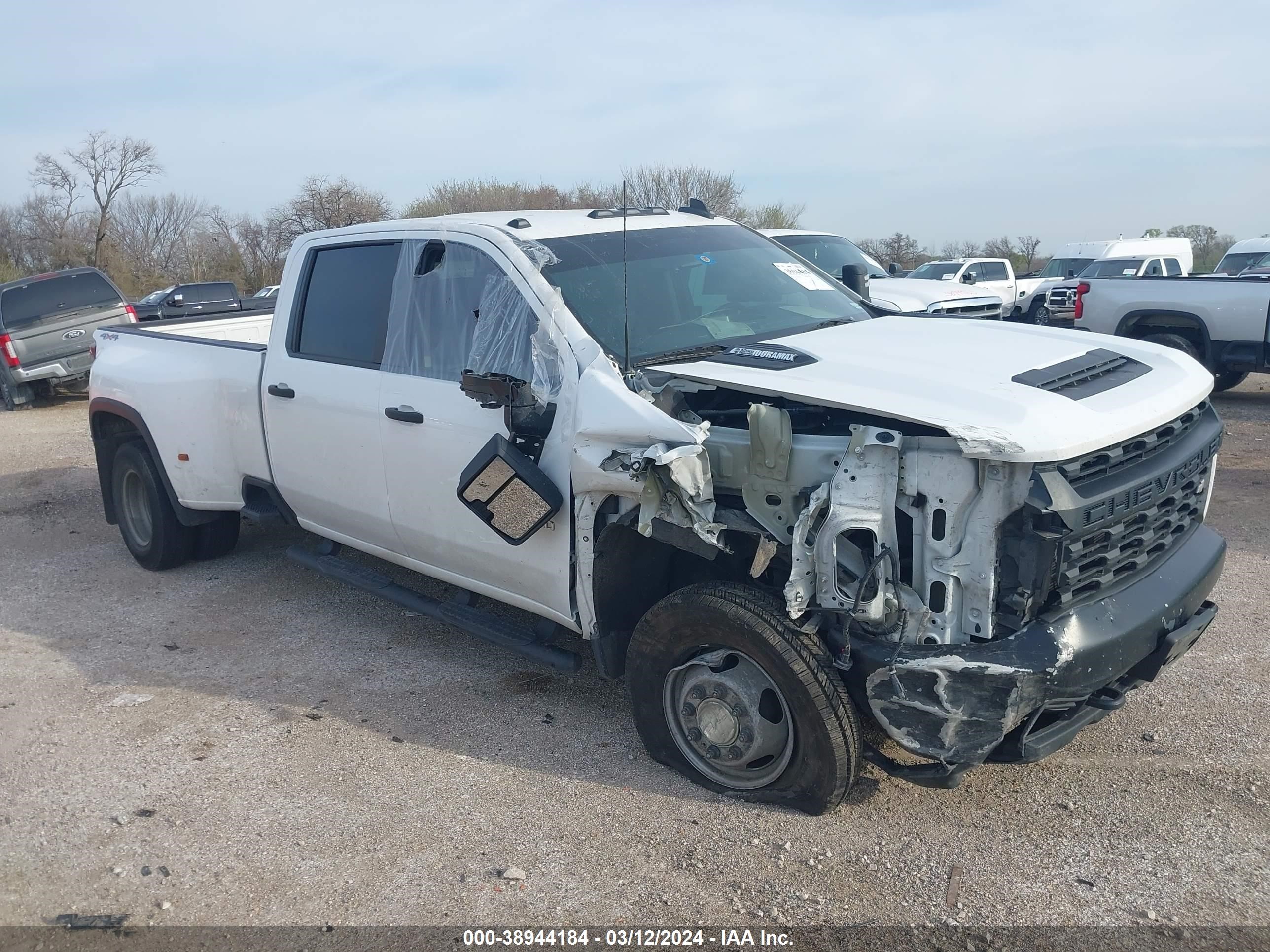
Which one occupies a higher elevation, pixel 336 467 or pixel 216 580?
pixel 336 467

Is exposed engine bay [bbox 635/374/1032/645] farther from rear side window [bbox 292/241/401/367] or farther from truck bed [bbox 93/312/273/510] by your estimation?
truck bed [bbox 93/312/273/510]

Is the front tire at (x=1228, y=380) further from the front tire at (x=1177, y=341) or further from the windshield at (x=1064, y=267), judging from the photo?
the windshield at (x=1064, y=267)

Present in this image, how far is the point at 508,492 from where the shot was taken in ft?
12.2

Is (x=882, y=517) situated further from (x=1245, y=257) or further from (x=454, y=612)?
(x=1245, y=257)

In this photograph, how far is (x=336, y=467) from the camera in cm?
484

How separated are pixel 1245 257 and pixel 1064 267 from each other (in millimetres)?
4438

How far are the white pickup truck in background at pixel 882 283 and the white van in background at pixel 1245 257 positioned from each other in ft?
34.1

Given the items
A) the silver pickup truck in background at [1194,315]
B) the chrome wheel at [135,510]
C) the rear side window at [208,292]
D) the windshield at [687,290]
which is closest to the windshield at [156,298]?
the rear side window at [208,292]

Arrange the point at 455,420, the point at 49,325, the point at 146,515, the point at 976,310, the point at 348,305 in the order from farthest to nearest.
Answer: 1. the point at 49,325
2. the point at 976,310
3. the point at 146,515
4. the point at 348,305
5. the point at 455,420

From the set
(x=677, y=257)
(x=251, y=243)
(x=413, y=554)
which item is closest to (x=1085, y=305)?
(x=677, y=257)

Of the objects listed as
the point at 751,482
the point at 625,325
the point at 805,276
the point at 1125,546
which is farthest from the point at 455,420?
the point at 1125,546

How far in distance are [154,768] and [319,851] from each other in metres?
1.06

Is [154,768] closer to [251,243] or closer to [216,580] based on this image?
[216,580]

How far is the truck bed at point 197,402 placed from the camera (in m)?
5.50
